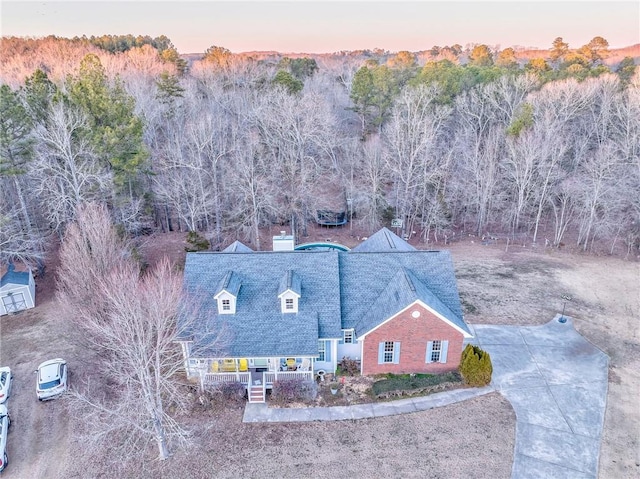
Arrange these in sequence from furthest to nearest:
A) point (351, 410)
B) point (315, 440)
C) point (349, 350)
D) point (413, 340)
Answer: point (349, 350)
point (413, 340)
point (351, 410)
point (315, 440)

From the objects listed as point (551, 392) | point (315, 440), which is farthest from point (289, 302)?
point (551, 392)

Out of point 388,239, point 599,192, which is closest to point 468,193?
point 599,192

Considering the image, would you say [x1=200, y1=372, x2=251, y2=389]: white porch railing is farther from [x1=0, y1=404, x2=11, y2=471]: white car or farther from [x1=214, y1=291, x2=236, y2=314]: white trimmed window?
[x1=0, y1=404, x2=11, y2=471]: white car

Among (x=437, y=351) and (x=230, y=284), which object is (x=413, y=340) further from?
(x=230, y=284)

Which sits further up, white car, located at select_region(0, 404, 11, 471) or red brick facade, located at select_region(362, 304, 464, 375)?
red brick facade, located at select_region(362, 304, 464, 375)

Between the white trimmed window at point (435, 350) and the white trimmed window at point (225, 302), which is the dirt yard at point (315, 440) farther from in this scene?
the white trimmed window at point (225, 302)

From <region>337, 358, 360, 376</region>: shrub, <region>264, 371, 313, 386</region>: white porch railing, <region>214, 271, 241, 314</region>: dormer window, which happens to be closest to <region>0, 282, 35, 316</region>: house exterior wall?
<region>214, 271, 241, 314</region>: dormer window

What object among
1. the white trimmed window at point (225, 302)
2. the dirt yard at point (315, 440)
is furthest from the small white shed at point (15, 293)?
the white trimmed window at point (225, 302)
